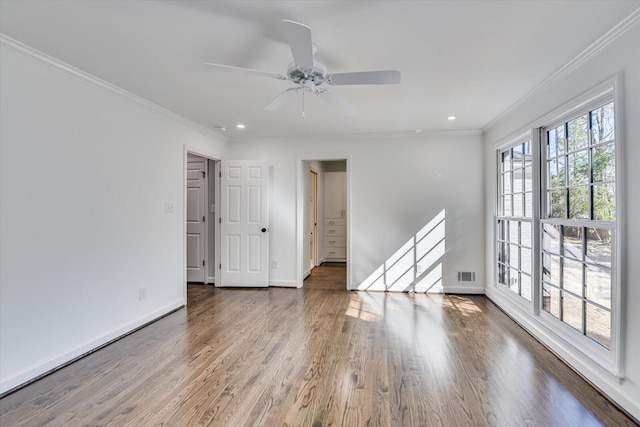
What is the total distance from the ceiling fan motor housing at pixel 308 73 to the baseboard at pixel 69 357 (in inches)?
110

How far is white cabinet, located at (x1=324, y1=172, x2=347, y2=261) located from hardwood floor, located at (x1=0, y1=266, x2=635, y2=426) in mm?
4020

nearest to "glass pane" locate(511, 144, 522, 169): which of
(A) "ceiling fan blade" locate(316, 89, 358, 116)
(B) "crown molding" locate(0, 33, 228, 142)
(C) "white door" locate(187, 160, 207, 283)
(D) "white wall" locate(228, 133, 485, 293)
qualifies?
(D) "white wall" locate(228, 133, 485, 293)

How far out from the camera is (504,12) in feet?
5.99

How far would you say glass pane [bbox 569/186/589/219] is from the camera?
2396 millimetres

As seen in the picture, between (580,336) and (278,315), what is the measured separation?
277cm

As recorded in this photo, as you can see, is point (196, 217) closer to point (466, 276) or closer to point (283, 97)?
point (283, 97)

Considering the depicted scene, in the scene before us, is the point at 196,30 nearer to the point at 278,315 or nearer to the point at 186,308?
the point at 278,315

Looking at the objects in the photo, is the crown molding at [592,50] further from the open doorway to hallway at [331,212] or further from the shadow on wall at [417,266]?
the open doorway to hallway at [331,212]

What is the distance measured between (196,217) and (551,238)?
4708mm

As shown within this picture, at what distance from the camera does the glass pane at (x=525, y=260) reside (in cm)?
328

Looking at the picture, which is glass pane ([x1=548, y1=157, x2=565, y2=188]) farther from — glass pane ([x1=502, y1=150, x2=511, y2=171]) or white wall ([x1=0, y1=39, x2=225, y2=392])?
white wall ([x1=0, y1=39, x2=225, y2=392])

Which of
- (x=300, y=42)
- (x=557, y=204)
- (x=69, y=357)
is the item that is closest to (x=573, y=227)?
(x=557, y=204)

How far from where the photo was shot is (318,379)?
7.33ft

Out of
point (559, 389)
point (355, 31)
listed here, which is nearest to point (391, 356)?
point (559, 389)
